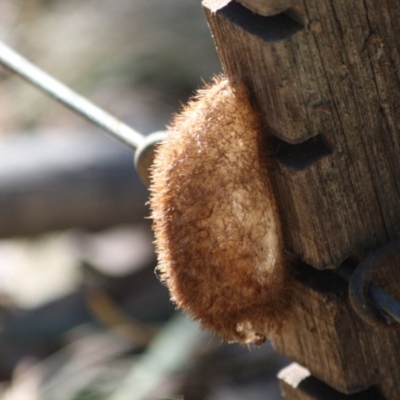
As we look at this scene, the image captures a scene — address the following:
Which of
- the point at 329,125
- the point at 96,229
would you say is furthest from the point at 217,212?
the point at 96,229

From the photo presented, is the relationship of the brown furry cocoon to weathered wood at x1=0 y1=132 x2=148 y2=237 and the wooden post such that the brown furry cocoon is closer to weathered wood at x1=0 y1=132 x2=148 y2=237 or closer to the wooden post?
the wooden post

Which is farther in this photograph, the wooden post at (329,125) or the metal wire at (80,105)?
the metal wire at (80,105)

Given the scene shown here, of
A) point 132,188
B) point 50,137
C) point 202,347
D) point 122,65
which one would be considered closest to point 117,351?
point 202,347

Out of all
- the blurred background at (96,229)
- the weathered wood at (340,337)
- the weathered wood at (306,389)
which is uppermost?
the weathered wood at (340,337)

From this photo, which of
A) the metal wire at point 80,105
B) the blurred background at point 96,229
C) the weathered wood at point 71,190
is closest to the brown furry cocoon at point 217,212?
the metal wire at point 80,105

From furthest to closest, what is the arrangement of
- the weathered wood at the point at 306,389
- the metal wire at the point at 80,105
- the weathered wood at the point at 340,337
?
the metal wire at the point at 80,105, the weathered wood at the point at 306,389, the weathered wood at the point at 340,337

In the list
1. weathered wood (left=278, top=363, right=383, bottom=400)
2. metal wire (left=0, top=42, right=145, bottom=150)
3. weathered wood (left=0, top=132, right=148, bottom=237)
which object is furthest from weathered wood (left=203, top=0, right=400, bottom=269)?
weathered wood (left=0, top=132, right=148, bottom=237)

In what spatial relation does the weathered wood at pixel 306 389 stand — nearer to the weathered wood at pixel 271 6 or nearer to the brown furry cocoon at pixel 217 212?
the brown furry cocoon at pixel 217 212
